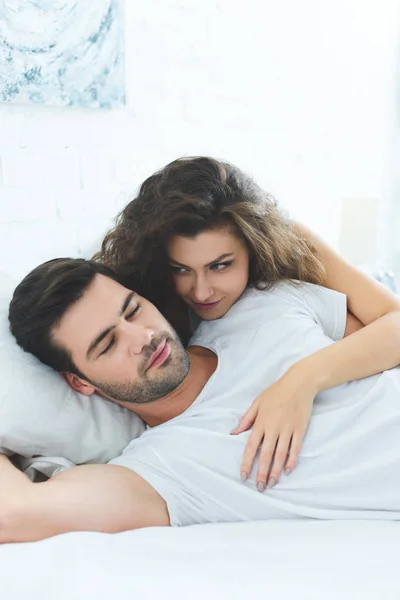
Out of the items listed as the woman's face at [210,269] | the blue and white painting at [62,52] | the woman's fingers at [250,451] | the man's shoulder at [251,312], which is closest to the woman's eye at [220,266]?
the woman's face at [210,269]

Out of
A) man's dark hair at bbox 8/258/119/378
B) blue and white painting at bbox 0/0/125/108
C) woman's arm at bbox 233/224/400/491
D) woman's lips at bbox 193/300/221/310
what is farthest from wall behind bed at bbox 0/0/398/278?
woman's arm at bbox 233/224/400/491

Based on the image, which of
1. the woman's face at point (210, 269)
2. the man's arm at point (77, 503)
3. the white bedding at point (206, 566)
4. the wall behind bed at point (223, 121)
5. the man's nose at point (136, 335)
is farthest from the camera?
the wall behind bed at point (223, 121)

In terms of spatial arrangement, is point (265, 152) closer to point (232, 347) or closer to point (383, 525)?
point (232, 347)

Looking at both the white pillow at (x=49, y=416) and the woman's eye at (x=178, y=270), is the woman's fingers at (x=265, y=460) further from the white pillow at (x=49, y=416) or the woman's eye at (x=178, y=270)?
the woman's eye at (x=178, y=270)

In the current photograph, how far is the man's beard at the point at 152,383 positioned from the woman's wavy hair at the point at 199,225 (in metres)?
0.27

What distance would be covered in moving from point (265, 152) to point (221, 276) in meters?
1.21

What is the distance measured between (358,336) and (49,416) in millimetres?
679

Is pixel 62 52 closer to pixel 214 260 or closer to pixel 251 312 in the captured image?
pixel 214 260

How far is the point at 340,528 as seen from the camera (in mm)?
1197

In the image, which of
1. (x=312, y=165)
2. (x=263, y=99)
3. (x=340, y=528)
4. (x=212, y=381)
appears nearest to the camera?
(x=340, y=528)

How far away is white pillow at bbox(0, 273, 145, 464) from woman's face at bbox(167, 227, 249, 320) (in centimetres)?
33

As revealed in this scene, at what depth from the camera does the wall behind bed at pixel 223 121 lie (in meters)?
1.91

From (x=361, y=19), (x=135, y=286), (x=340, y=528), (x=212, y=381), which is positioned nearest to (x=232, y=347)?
(x=212, y=381)

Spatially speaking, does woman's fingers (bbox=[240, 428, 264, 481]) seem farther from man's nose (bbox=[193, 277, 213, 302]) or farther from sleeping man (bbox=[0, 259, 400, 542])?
man's nose (bbox=[193, 277, 213, 302])
